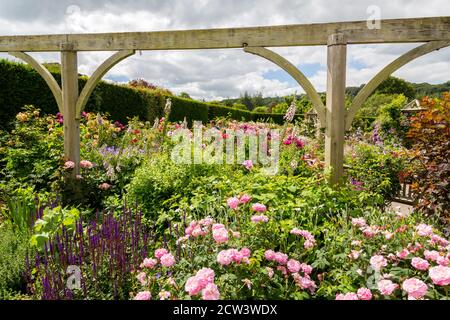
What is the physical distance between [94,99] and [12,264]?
6.60 meters

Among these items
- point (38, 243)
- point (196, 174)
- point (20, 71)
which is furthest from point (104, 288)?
point (20, 71)

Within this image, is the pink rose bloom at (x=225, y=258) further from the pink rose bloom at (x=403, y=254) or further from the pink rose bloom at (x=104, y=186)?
the pink rose bloom at (x=104, y=186)

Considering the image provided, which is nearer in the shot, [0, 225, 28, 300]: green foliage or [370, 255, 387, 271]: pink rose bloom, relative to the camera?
[370, 255, 387, 271]: pink rose bloom

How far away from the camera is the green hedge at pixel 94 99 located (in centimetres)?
659

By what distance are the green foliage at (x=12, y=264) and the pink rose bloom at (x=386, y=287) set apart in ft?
6.81

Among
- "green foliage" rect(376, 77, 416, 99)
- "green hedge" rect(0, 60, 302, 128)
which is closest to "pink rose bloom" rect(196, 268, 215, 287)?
"green hedge" rect(0, 60, 302, 128)

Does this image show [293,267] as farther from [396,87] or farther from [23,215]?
[396,87]

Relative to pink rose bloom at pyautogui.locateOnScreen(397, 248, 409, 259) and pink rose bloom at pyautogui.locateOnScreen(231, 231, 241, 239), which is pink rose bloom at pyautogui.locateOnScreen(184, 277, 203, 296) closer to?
pink rose bloom at pyautogui.locateOnScreen(231, 231, 241, 239)

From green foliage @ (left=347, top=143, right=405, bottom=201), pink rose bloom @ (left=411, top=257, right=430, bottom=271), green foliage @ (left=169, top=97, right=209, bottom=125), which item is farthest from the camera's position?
green foliage @ (left=169, top=97, right=209, bottom=125)

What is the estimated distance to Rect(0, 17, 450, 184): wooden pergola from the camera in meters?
3.38

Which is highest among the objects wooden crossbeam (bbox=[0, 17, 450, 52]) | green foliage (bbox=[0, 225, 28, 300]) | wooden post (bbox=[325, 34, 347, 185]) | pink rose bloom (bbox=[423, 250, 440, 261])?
wooden crossbeam (bbox=[0, 17, 450, 52])

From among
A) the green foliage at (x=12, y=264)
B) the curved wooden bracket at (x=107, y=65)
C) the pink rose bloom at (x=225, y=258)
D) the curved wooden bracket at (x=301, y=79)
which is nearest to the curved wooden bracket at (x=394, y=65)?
the curved wooden bracket at (x=301, y=79)

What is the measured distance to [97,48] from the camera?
14.3 feet

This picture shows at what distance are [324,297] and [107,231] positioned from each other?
56.9 inches
